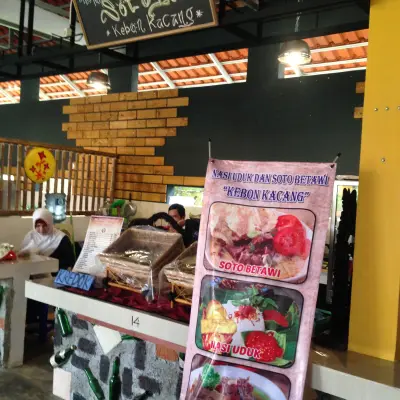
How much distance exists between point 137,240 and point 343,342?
119 cm

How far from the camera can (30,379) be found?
326 cm

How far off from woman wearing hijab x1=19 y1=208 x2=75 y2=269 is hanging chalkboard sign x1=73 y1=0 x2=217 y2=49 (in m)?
1.67

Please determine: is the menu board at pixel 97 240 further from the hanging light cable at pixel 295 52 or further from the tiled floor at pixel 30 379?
the hanging light cable at pixel 295 52

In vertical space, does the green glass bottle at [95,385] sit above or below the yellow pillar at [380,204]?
below

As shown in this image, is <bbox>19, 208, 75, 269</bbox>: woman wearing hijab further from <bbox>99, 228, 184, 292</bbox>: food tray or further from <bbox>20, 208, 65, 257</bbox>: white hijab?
<bbox>99, 228, 184, 292</bbox>: food tray

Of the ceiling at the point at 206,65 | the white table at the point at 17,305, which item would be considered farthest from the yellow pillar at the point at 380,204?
the ceiling at the point at 206,65

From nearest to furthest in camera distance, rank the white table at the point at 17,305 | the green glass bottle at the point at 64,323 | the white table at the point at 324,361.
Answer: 1. the white table at the point at 324,361
2. the green glass bottle at the point at 64,323
3. the white table at the point at 17,305

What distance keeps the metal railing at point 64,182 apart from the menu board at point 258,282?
4.48 m

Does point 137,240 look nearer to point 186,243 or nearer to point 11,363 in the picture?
point 186,243

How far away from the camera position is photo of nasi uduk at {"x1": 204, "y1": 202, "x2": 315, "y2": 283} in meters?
1.58

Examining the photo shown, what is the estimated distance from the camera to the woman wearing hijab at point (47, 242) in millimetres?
4340

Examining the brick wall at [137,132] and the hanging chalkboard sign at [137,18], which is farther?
the brick wall at [137,132]

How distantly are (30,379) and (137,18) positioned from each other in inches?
110

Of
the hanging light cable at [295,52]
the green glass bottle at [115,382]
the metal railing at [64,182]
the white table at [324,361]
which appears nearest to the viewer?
the white table at [324,361]
